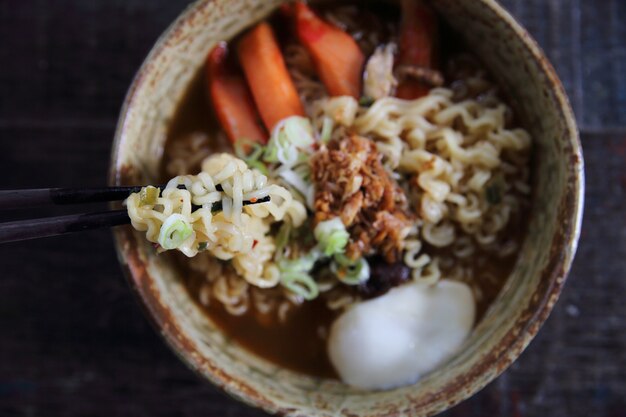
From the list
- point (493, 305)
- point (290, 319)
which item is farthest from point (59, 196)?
point (493, 305)

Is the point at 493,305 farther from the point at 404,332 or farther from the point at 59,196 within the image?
the point at 59,196

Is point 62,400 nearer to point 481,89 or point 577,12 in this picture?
point 481,89

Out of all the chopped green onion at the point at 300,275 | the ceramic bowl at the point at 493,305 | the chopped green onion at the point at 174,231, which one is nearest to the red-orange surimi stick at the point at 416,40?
the ceramic bowl at the point at 493,305

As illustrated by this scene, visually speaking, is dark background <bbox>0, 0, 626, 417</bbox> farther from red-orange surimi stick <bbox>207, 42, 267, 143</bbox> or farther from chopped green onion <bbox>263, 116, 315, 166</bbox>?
chopped green onion <bbox>263, 116, 315, 166</bbox>

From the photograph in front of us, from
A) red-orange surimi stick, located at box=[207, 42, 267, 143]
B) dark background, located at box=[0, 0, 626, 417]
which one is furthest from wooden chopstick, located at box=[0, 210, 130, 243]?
dark background, located at box=[0, 0, 626, 417]

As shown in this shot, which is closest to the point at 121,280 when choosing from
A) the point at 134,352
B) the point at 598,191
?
the point at 134,352
